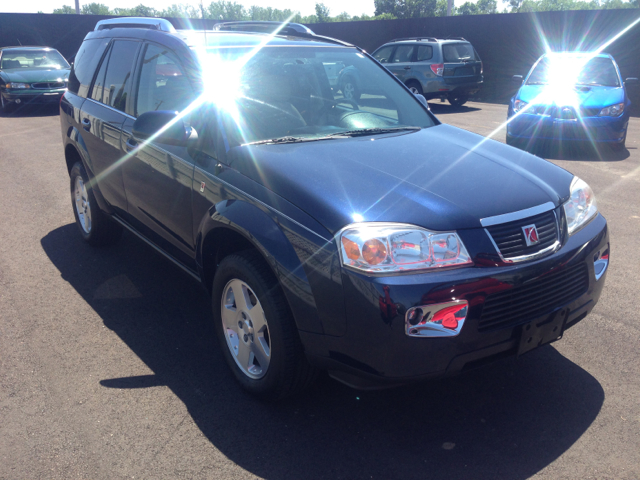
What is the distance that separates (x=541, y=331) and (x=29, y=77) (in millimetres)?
15898

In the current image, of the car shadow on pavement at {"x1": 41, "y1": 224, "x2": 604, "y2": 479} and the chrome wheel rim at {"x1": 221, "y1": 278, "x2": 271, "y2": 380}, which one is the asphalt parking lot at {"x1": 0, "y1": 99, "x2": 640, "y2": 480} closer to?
the car shadow on pavement at {"x1": 41, "y1": 224, "x2": 604, "y2": 479}

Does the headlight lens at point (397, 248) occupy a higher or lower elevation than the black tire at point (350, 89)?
Answer: lower

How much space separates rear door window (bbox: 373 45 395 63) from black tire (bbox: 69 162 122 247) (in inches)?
509

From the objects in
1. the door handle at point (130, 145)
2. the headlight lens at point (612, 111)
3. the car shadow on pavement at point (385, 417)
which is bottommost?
the car shadow on pavement at point (385, 417)

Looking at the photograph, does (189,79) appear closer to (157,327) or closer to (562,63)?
(157,327)

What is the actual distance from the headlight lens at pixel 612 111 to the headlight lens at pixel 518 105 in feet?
4.03

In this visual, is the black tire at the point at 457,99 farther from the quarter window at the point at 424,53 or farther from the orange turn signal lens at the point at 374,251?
the orange turn signal lens at the point at 374,251

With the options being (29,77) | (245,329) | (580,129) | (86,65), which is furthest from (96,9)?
(245,329)

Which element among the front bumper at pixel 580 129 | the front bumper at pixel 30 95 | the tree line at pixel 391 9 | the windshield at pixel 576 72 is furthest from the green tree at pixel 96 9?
the front bumper at pixel 580 129

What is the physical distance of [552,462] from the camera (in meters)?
2.48

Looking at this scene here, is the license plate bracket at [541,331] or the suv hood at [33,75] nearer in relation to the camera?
the license plate bracket at [541,331]

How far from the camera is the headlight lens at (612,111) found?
9328 millimetres

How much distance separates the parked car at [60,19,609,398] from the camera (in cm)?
236

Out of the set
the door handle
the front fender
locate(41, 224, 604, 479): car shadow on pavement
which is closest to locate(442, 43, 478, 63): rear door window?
the door handle
